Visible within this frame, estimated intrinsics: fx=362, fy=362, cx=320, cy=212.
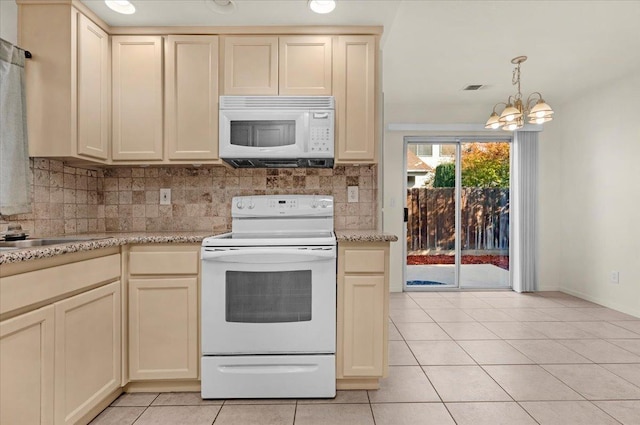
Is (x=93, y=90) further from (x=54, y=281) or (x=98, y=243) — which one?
(x=54, y=281)

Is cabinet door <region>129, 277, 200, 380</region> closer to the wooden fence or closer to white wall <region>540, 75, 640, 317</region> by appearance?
the wooden fence

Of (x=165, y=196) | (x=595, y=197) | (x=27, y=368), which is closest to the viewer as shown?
(x=27, y=368)

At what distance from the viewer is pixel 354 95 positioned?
7.91ft

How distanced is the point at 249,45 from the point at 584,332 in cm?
363

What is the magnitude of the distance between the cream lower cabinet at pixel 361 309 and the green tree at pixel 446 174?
10.6 feet

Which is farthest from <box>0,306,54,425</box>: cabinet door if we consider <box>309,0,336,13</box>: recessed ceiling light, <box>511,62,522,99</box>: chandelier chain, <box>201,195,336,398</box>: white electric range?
<box>511,62,522,99</box>: chandelier chain

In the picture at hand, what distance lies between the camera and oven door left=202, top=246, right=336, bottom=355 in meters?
2.01

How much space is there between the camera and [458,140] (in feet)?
16.0

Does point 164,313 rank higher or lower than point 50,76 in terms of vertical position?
lower

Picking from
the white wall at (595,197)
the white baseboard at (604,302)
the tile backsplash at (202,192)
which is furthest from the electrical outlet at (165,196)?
the white baseboard at (604,302)

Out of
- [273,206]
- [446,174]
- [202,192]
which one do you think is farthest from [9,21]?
[446,174]

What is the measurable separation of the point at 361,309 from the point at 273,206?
905 mm

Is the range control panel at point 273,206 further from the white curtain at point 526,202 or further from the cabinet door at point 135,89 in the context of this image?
the white curtain at point 526,202

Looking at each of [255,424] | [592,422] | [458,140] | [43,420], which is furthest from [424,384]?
[458,140]
